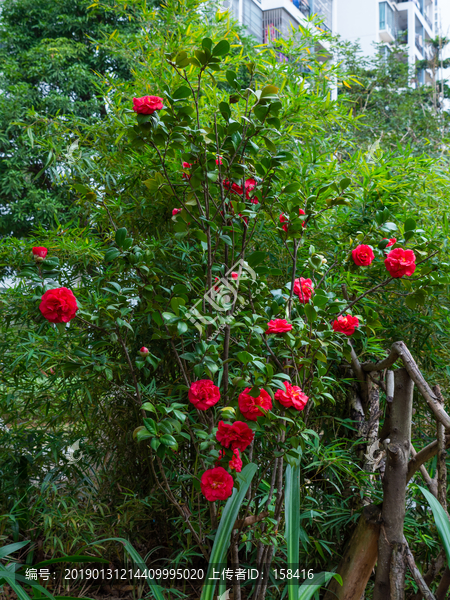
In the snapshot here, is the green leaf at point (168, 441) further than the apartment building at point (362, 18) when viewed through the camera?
No

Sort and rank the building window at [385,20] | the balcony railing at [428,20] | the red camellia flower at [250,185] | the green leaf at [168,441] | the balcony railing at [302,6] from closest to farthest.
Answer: the green leaf at [168,441]
the red camellia flower at [250,185]
the balcony railing at [302,6]
the building window at [385,20]
the balcony railing at [428,20]

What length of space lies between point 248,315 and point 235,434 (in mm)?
329

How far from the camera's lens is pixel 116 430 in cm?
166

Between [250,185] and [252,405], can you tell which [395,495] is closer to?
[252,405]

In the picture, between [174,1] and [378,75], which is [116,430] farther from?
[378,75]

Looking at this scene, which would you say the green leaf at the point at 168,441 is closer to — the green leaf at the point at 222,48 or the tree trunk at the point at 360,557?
the tree trunk at the point at 360,557

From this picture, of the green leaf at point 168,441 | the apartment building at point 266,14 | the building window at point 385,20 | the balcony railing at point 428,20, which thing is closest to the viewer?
the green leaf at point 168,441

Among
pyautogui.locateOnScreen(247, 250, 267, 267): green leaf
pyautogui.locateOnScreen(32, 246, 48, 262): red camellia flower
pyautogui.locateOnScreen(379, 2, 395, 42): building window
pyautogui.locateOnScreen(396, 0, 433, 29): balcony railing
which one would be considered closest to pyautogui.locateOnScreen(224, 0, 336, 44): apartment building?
pyautogui.locateOnScreen(379, 2, 395, 42): building window

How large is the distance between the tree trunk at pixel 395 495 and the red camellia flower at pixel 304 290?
0.30m

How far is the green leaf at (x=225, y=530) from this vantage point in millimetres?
1016

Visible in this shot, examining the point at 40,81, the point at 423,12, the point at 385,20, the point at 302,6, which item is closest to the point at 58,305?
the point at 40,81

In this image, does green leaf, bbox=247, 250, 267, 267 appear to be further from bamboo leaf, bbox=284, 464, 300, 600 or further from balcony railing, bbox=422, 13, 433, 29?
balcony railing, bbox=422, 13, 433, 29

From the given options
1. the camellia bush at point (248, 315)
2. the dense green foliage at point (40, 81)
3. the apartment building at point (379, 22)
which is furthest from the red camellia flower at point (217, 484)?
the apartment building at point (379, 22)

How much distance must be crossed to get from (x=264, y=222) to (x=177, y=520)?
1017 mm
